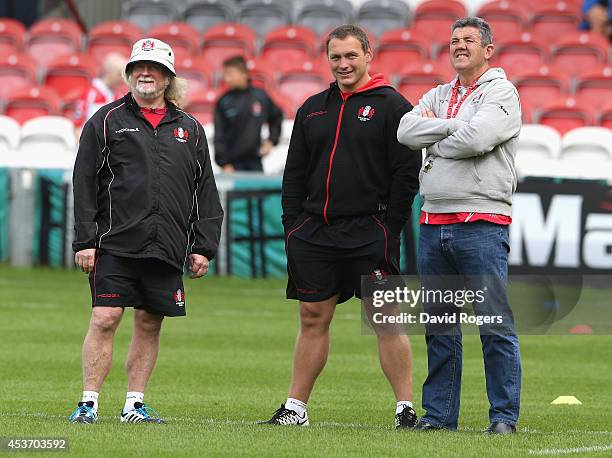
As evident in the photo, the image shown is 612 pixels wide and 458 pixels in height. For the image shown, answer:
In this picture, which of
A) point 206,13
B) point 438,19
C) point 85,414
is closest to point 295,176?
point 85,414

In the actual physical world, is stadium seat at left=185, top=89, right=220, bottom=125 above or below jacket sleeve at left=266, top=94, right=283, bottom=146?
above

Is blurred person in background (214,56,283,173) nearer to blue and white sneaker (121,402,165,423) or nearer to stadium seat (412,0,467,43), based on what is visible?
stadium seat (412,0,467,43)

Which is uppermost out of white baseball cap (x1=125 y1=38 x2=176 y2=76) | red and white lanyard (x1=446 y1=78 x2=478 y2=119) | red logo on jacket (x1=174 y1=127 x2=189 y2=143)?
white baseball cap (x1=125 y1=38 x2=176 y2=76)

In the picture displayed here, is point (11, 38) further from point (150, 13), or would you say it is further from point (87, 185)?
point (87, 185)

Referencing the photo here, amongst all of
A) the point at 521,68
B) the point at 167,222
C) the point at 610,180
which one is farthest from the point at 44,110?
the point at 167,222

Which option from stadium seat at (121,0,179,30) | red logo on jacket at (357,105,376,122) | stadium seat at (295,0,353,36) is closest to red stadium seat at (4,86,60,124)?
stadium seat at (121,0,179,30)

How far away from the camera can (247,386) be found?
9.72 m

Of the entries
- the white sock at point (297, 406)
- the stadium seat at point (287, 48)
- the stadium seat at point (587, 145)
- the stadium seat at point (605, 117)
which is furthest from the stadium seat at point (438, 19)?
the white sock at point (297, 406)

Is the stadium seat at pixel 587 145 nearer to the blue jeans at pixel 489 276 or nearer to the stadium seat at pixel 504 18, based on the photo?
the stadium seat at pixel 504 18

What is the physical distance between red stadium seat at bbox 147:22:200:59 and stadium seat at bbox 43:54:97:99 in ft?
4.24

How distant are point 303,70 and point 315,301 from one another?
45.3ft

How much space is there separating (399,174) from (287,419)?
1509 mm

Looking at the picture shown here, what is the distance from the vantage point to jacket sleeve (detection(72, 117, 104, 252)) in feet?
24.9

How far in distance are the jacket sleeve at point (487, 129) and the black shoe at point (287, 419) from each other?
1.69 metres
